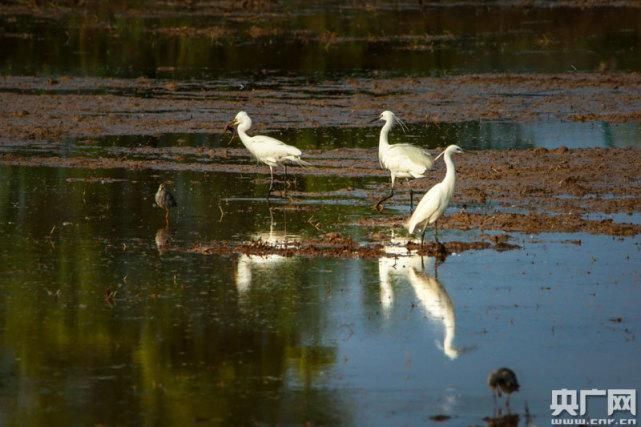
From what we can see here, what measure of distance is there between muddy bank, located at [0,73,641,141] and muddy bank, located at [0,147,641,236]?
8.37 ft

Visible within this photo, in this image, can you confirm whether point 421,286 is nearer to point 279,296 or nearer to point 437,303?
point 437,303

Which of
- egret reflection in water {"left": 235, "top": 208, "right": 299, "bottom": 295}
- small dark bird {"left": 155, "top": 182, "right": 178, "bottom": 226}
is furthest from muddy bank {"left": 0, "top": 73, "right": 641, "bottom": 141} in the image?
egret reflection in water {"left": 235, "top": 208, "right": 299, "bottom": 295}

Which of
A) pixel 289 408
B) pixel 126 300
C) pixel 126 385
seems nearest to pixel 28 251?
pixel 126 300

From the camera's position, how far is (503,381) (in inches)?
365

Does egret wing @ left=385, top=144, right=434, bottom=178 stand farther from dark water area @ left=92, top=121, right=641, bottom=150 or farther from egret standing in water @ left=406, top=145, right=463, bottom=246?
dark water area @ left=92, top=121, right=641, bottom=150

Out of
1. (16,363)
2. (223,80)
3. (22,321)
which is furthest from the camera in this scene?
(223,80)

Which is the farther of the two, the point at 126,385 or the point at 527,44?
the point at 527,44

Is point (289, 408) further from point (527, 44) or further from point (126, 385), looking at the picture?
point (527, 44)

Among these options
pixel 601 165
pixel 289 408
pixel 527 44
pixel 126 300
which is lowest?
pixel 289 408

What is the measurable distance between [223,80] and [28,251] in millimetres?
16358

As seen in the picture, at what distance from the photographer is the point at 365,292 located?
1234 cm

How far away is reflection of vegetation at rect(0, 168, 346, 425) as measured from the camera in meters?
9.31

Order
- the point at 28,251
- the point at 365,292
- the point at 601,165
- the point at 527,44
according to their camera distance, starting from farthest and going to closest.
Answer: the point at 527,44 → the point at 601,165 → the point at 28,251 → the point at 365,292

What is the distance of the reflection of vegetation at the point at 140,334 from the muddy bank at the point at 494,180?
2672 mm
